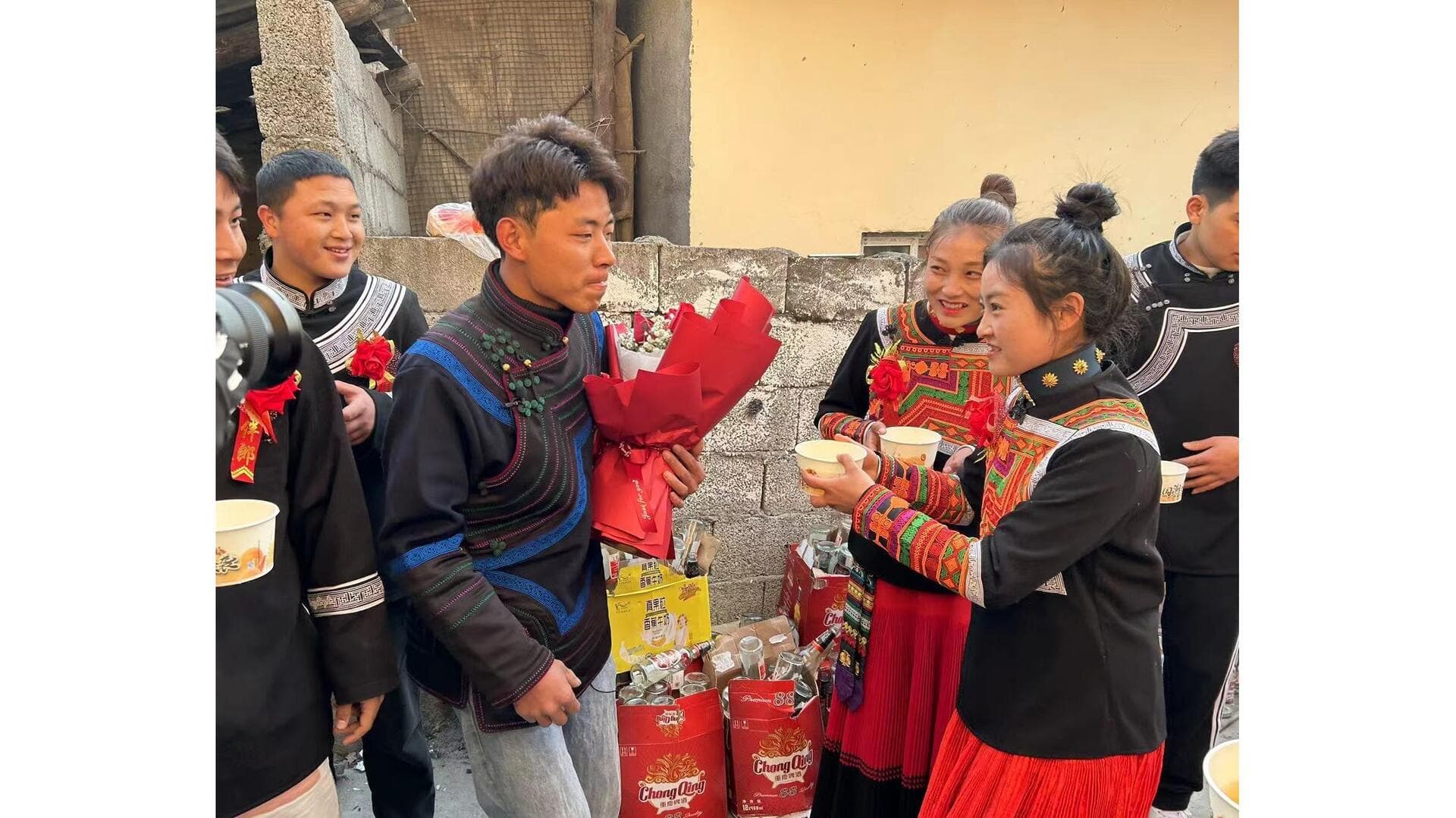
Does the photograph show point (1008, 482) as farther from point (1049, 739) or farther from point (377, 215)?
point (377, 215)

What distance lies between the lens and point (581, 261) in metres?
1.94

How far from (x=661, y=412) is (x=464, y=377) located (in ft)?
1.48

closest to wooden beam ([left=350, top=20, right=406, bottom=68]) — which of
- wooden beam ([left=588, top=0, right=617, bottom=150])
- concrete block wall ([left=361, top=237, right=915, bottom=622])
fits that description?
wooden beam ([left=588, top=0, right=617, bottom=150])

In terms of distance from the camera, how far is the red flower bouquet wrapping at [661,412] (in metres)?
1.99

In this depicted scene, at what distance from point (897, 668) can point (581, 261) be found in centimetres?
151

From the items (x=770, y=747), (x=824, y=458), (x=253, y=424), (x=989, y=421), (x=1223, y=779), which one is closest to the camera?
(x=1223, y=779)

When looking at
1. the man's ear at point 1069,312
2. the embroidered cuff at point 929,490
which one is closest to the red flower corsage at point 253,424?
the embroidered cuff at point 929,490

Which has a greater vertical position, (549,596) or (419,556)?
(419,556)

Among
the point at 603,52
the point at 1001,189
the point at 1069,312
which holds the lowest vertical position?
the point at 1069,312

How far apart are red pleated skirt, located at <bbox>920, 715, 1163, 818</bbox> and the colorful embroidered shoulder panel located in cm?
51

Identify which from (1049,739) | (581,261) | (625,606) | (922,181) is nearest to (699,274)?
(625,606)

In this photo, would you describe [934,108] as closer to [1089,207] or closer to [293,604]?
[1089,207]

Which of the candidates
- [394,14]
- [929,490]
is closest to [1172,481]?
[929,490]

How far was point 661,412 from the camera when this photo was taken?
6.55ft
